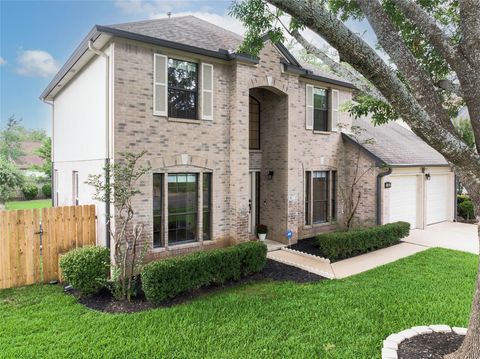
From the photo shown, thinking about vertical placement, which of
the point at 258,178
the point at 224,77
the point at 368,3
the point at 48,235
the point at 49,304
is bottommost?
the point at 49,304

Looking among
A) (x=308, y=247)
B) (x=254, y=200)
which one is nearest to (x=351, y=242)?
(x=308, y=247)

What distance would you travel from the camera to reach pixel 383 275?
314 inches

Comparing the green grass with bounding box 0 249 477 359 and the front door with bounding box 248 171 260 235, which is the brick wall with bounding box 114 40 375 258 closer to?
the front door with bounding box 248 171 260 235

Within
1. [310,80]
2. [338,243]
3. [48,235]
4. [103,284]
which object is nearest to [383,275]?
[338,243]

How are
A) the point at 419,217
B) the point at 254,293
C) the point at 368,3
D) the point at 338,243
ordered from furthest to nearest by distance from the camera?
the point at 419,217
the point at 338,243
the point at 254,293
the point at 368,3

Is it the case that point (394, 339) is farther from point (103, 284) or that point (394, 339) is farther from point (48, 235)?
point (48, 235)

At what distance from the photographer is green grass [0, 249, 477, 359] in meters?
4.62

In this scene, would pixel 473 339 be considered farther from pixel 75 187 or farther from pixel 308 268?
pixel 75 187

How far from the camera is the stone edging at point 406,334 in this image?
4.29m

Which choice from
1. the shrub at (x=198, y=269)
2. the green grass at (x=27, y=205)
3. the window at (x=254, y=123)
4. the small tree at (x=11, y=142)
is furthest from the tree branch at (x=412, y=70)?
the small tree at (x=11, y=142)

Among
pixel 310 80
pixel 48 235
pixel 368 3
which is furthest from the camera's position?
pixel 310 80

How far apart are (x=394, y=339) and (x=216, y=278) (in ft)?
13.1

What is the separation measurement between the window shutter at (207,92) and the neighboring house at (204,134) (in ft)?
0.12

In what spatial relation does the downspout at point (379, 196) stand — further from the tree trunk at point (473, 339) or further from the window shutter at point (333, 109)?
the tree trunk at point (473, 339)
